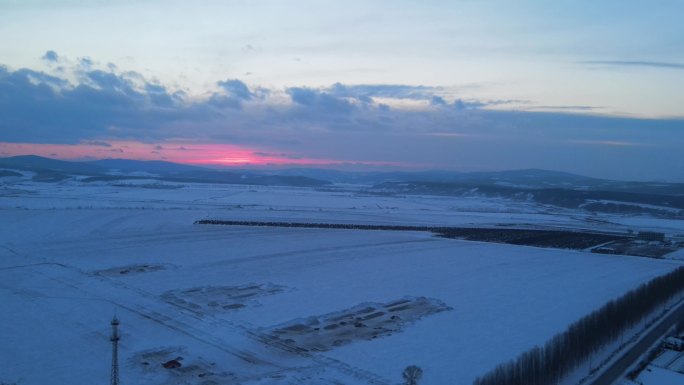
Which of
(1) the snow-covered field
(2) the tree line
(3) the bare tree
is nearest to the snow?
(2) the tree line

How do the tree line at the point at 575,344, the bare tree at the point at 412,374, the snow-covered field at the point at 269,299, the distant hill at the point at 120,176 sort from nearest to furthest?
the bare tree at the point at 412,374
the tree line at the point at 575,344
the snow-covered field at the point at 269,299
the distant hill at the point at 120,176

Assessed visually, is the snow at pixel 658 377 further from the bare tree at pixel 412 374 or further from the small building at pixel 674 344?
the bare tree at pixel 412 374

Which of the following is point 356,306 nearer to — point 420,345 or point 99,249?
point 420,345

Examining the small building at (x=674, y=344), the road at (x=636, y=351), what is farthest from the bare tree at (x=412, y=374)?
the small building at (x=674, y=344)

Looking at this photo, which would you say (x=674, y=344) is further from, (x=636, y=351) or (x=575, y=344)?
(x=575, y=344)

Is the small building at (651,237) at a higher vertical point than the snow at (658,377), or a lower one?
higher
